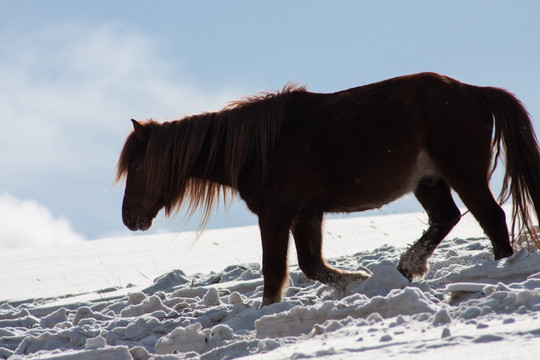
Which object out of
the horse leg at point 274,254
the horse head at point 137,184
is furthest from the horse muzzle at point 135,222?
the horse leg at point 274,254

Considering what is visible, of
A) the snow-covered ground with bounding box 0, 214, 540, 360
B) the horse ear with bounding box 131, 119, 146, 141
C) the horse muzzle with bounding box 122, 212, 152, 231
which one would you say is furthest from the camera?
the horse muzzle with bounding box 122, 212, 152, 231

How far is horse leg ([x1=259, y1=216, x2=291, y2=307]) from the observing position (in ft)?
13.5

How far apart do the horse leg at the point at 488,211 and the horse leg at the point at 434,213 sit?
0.41 metres

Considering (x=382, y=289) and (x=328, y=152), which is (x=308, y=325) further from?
(x=328, y=152)

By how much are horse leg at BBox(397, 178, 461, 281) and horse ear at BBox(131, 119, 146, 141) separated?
192 cm

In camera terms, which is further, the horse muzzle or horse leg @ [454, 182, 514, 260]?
the horse muzzle

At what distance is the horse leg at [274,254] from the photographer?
4.11 m

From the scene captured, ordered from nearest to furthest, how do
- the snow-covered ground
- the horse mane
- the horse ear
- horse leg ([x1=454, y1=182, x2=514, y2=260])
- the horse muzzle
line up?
the snow-covered ground
horse leg ([x1=454, y1=182, x2=514, y2=260])
the horse mane
the horse ear
the horse muzzle

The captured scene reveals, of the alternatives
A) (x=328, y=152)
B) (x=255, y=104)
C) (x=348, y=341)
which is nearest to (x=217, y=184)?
(x=255, y=104)

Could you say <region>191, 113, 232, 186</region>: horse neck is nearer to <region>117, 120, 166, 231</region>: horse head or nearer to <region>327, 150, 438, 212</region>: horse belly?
<region>117, 120, 166, 231</region>: horse head

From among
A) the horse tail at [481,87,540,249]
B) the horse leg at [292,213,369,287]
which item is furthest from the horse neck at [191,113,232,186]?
the horse tail at [481,87,540,249]

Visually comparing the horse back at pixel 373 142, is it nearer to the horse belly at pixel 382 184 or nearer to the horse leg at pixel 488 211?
the horse belly at pixel 382 184

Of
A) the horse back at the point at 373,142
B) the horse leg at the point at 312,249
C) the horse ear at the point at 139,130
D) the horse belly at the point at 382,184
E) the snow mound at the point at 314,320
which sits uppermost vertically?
the horse ear at the point at 139,130

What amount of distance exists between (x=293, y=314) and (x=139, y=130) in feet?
7.14
